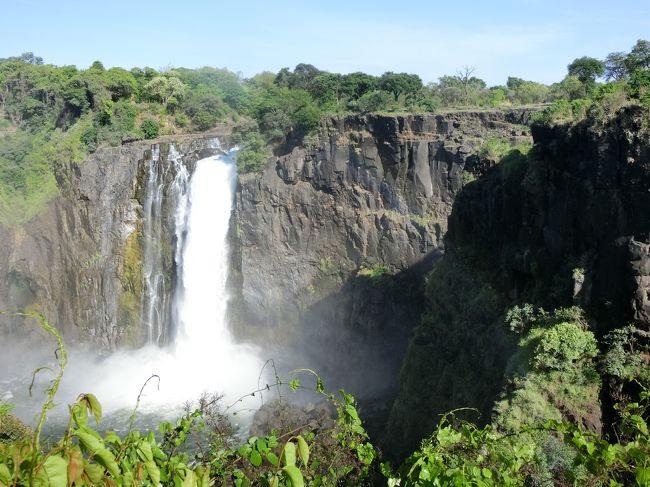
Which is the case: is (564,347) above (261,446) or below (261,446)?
below

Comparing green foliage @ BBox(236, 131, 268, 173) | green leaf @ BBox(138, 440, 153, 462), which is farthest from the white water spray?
green leaf @ BBox(138, 440, 153, 462)

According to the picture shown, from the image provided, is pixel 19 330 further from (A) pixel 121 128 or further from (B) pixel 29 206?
(A) pixel 121 128

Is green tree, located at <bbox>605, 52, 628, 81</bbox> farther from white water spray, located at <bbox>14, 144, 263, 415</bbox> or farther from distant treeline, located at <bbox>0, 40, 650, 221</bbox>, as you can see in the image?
white water spray, located at <bbox>14, 144, 263, 415</bbox>

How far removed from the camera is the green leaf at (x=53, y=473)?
80.7 inches

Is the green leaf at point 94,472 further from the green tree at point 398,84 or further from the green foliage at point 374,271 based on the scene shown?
the green tree at point 398,84

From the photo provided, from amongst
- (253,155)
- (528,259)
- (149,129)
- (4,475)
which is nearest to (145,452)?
(4,475)

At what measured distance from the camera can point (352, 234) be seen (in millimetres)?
30312

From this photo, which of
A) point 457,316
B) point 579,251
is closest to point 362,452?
point 579,251

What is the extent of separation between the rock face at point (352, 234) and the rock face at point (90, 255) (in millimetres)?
6630

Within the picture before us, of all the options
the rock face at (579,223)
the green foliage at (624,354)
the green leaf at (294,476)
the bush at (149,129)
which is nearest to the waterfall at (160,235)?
the bush at (149,129)

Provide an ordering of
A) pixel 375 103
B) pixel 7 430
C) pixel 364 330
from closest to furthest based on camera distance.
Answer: pixel 7 430 → pixel 364 330 → pixel 375 103

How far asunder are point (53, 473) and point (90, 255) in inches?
1339

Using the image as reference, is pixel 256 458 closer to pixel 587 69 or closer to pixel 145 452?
pixel 145 452

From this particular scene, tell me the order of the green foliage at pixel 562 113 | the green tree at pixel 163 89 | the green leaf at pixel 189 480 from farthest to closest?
the green tree at pixel 163 89, the green foliage at pixel 562 113, the green leaf at pixel 189 480
